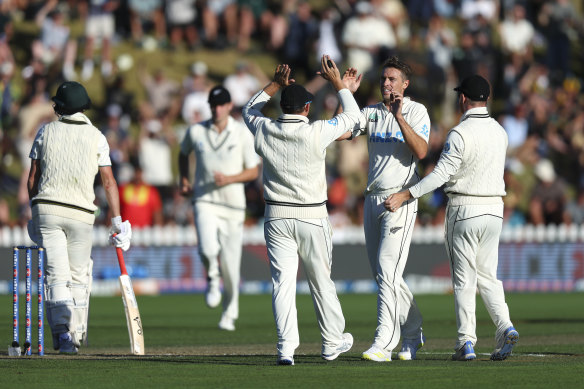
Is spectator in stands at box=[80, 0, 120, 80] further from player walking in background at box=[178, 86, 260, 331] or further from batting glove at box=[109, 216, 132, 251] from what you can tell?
batting glove at box=[109, 216, 132, 251]

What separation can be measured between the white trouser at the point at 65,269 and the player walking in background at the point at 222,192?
12.1ft

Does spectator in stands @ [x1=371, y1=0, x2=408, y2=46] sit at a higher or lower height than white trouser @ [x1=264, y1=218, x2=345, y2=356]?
higher

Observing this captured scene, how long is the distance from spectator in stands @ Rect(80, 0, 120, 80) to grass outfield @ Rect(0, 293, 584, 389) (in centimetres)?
1175

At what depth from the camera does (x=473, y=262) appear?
11164mm

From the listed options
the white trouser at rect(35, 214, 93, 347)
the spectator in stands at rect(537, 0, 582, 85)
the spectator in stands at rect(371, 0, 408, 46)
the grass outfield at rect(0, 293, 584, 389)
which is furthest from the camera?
the spectator in stands at rect(537, 0, 582, 85)

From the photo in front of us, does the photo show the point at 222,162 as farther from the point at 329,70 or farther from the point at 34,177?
the point at 329,70

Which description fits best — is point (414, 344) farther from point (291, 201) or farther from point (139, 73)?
point (139, 73)

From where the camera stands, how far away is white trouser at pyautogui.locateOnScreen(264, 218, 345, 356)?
10578 mm

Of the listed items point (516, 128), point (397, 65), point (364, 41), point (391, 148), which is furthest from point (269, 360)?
point (516, 128)

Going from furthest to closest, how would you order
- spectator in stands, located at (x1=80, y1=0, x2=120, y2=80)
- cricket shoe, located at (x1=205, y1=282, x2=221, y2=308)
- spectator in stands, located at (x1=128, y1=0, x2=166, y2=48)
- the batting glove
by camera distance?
spectator in stands, located at (x1=128, y1=0, x2=166, y2=48)
spectator in stands, located at (x1=80, y1=0, x2=120, y2=80)
cricket shoe, located at (x1=205, y1=282, x2=221, y2=308)
the batting glove

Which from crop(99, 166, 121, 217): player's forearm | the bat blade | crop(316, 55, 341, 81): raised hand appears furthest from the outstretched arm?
the bat blade

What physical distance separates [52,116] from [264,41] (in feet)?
26.6

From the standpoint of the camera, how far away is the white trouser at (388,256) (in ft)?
35.8

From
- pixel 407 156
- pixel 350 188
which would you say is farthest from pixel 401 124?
pixel 350 188
